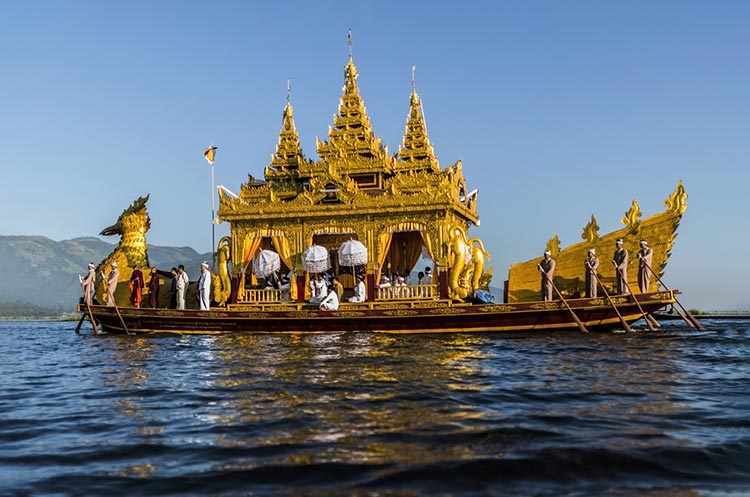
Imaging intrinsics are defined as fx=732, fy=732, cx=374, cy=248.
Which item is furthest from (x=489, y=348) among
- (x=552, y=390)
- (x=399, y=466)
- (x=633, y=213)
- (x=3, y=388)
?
(x=399, y=466)

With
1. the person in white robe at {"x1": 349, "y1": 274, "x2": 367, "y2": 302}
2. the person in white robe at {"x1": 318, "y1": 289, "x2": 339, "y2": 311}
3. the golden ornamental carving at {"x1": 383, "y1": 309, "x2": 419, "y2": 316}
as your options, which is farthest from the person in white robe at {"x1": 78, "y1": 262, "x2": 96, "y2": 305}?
the golden ornamental carving at {"x1": 383, "y1": 309, "x2": 419, "y2": 316}

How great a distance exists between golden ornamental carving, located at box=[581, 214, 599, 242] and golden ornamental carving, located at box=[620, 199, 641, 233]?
812 mm

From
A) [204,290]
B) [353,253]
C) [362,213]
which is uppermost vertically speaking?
[362,213]

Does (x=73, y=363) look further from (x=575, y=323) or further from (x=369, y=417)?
Result: (x=575, y=323)

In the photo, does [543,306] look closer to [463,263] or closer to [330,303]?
[463,263]

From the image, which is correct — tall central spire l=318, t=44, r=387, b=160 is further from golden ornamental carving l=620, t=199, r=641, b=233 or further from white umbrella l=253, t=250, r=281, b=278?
golden ornamental carving l=620, t=199, r=641, b=233

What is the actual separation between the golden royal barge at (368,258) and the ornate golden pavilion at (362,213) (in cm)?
3

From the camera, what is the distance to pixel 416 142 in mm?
27234

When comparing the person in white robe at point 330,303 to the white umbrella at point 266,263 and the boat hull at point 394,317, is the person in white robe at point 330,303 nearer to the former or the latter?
the boat hull at point 394,317

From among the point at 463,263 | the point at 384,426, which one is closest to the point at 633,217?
the point at 463,263

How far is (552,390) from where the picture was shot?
8.96 metres

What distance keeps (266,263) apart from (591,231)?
968 cm

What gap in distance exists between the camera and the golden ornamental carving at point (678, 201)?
1925 cm

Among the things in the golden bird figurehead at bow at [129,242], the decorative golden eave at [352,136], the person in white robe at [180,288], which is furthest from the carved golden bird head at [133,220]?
the decorative golden eave at [352,136]
